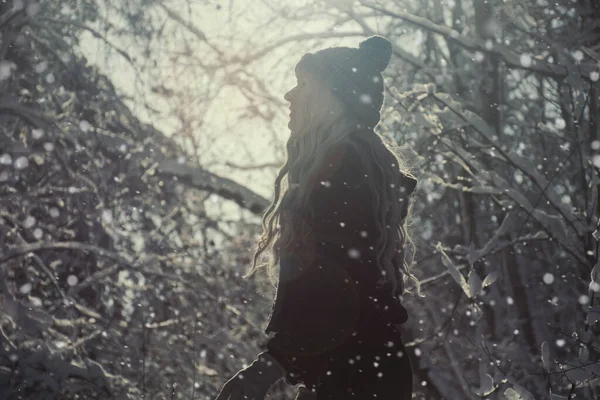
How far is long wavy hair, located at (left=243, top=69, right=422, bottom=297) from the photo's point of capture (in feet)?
5.18

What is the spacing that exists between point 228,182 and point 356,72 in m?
3.04

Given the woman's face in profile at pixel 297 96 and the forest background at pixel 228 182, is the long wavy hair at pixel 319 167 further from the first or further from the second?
the forest background at pixel 228 182

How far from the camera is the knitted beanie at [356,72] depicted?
1.70 meters

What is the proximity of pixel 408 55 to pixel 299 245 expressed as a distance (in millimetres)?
4377

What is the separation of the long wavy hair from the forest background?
2.38 meters

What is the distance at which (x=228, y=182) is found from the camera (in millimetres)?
4695

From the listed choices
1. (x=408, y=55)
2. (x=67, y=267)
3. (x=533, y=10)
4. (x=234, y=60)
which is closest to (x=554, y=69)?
(x=533, y=10)

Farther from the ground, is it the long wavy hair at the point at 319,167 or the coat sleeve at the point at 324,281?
the long wavy hair at the point at 319,167

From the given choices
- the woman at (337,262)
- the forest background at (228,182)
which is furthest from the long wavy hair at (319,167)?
the forest background at (228,182)

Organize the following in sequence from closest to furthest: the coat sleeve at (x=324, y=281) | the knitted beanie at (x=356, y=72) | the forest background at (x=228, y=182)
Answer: the coat sleeve at (x=324, y=281)
the knitted beanie at (x=356, y=72)
the forest background at (x=228, y=182)

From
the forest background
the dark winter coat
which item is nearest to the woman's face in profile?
the dark winter coat

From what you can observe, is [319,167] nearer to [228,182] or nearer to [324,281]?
[324,281]

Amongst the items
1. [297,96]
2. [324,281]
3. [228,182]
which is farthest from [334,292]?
[228,182]

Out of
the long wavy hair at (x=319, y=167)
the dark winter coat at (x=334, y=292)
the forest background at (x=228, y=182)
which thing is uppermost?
the forest background at (x=228, y=182)
